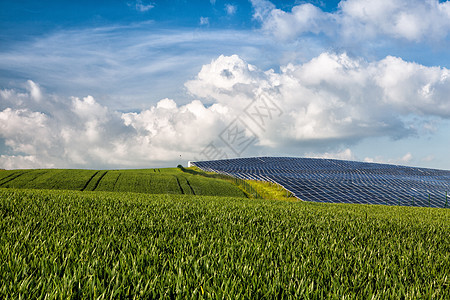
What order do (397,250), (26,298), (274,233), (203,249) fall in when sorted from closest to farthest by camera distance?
1. (26,298)
2. (203,249)
3. (397,250)
4. (274,233)

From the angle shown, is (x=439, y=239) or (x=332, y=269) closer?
(x=332, y=269)

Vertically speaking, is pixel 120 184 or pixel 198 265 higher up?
pixel 198 265

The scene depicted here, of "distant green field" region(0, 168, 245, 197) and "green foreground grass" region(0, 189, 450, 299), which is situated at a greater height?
"green foreground grass" region(0, 189, 450, 299)

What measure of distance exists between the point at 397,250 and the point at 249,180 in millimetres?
43816

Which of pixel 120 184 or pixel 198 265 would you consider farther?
pixel 120 184

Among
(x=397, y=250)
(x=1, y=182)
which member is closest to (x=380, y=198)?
(x=397, y=250)

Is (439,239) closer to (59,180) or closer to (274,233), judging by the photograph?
(274,233)

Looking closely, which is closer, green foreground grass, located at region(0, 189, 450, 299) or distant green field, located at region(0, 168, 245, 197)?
green foreground grass, located at region(0, 189, 450, 299)

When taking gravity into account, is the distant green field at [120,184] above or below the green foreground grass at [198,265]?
below

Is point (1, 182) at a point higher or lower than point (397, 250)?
lower

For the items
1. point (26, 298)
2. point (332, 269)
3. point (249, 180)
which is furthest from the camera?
point (249, 180)

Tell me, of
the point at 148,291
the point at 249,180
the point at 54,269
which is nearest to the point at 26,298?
the point at 54,269

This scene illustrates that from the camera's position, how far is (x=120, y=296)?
3.13 m

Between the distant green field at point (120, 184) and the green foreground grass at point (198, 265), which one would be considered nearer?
the green foreground grass at point (198, 265)
